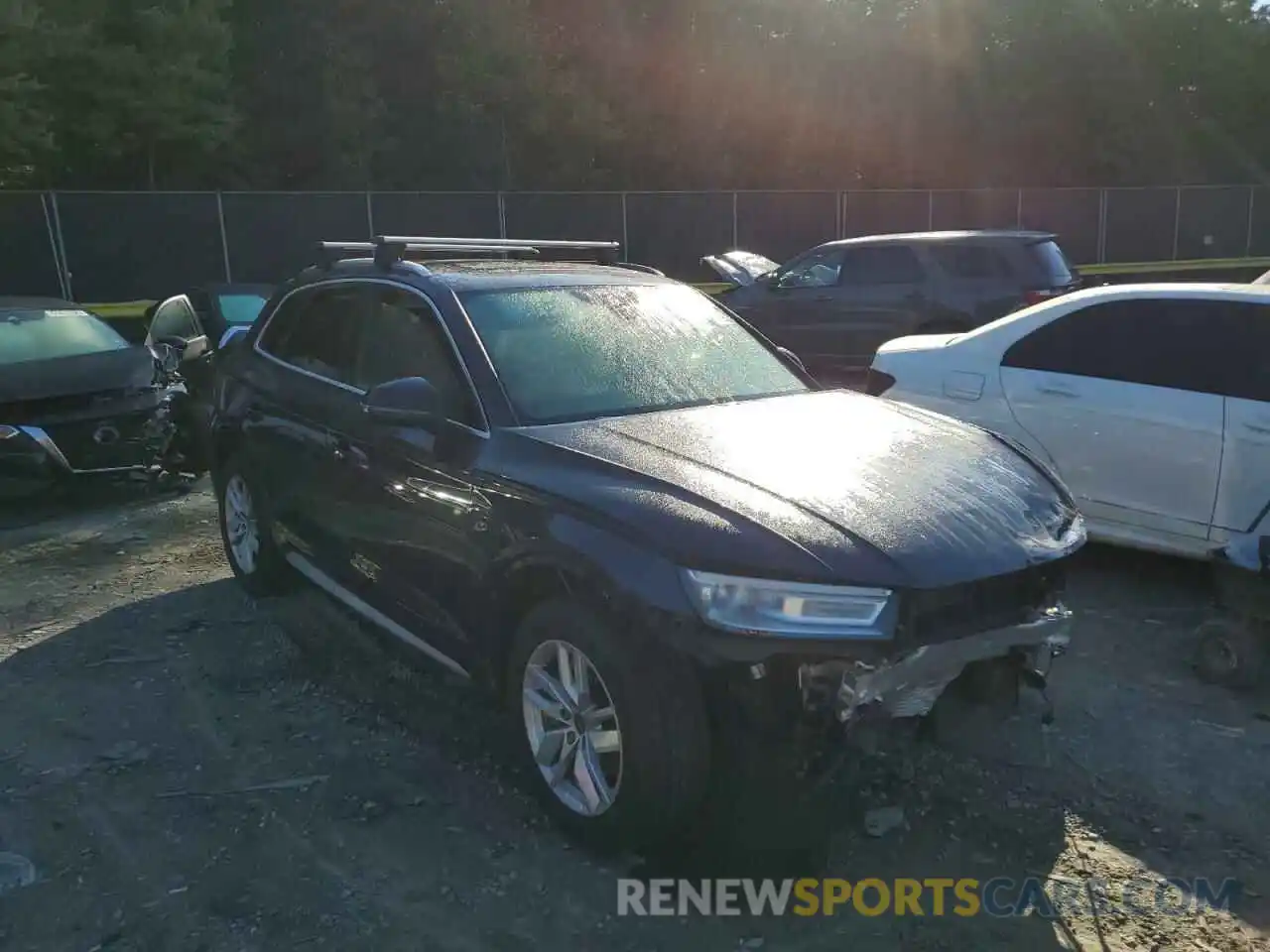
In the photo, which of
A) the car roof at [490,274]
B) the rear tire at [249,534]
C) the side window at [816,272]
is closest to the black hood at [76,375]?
the rear tire at [249,534]

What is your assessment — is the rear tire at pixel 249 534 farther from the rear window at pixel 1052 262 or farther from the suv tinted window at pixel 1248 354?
the rear window at pixel 1052 262

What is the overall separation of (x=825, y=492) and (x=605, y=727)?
0.97m

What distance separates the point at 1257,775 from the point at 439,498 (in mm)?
3072

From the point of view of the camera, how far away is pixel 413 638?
4.10 metres

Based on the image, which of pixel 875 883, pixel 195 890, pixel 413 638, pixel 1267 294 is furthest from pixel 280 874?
pixel 1267 294

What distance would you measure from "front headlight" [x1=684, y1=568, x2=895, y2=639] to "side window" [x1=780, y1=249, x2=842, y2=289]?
9.68 metres

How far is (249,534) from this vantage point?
18.7 ft

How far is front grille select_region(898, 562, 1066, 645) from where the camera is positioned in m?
3.00

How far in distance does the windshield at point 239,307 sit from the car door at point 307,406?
536 centimetres

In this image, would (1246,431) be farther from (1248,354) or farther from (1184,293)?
(1184,293)

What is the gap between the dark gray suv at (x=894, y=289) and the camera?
1119cm

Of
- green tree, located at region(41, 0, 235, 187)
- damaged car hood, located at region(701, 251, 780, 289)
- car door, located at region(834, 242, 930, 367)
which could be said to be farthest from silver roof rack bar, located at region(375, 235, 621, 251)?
green tree, located at region(41, 0, 235, 187)

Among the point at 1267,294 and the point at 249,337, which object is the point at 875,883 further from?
the point at 249,337

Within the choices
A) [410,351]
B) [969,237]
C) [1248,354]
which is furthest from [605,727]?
[969,237]
